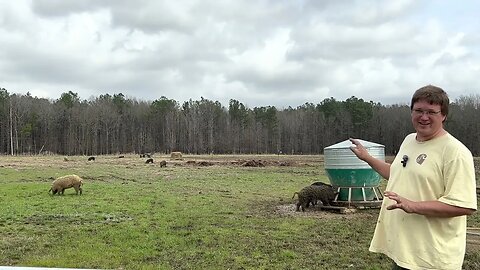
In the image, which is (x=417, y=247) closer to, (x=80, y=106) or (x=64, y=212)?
(x=64, y=212)

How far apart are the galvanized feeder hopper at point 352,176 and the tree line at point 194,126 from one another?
80.0 meters

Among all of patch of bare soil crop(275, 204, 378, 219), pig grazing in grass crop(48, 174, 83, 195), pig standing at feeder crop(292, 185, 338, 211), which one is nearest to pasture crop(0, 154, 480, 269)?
patch of bare soil crop(275, 204, 378, 219)

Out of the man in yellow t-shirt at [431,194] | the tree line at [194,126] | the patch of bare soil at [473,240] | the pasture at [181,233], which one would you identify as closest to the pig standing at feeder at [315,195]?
the pasture at [181,233]

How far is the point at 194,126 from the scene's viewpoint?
342ft

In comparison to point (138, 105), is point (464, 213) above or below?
below

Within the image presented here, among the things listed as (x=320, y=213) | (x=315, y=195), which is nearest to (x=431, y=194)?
(x=320, y=213)

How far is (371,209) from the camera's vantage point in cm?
1512

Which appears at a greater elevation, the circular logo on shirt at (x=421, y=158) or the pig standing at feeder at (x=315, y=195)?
the circular logo on shirt at (x=421, y=158)

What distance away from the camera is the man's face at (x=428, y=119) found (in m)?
2.96

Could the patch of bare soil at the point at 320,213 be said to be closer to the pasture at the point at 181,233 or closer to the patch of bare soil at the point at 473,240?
the pasture at the point at 181,233

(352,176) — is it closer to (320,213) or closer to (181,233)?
(320,213)

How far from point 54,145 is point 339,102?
63673 mm

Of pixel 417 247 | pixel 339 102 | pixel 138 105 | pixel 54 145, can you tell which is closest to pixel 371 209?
pixel 417 247

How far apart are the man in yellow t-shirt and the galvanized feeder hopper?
1211 centimetres
